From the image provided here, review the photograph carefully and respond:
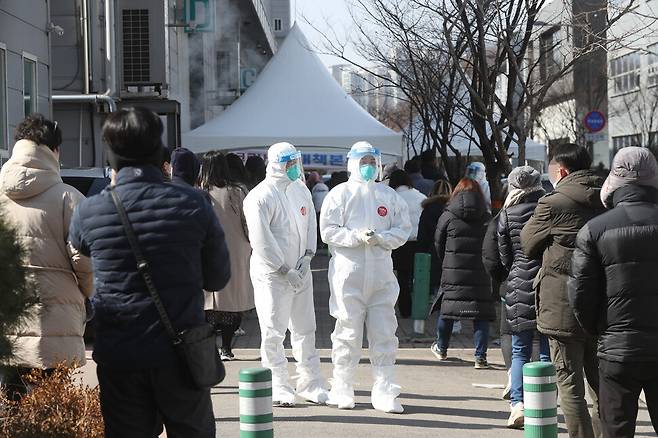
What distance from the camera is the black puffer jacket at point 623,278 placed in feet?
18.6

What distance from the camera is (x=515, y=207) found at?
8305 mm

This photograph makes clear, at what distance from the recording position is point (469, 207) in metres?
11.4

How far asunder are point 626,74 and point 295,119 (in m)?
37.4

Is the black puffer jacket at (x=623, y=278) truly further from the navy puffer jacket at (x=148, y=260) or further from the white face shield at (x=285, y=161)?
the white face shield at (x=285, y=161)

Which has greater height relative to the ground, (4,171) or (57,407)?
(4,171)

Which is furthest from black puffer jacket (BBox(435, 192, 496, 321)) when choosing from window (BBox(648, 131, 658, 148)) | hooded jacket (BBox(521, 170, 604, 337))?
window (BBox(648, 131, 658, 148))

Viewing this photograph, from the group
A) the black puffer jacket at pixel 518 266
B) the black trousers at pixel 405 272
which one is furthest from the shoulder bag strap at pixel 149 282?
the black trousers at pixel 405 272

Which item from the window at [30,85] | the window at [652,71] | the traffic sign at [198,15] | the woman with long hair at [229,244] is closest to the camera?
the woman with long hair at [229,244]

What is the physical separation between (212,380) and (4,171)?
214 centimetres

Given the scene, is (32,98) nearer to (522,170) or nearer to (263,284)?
(263,284)

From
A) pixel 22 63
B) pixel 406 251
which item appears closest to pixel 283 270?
pixel 406 251

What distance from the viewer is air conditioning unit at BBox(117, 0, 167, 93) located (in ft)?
73.8

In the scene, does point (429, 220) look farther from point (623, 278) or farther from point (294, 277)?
point (623, 278)

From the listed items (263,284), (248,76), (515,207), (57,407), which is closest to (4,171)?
(57,407)
